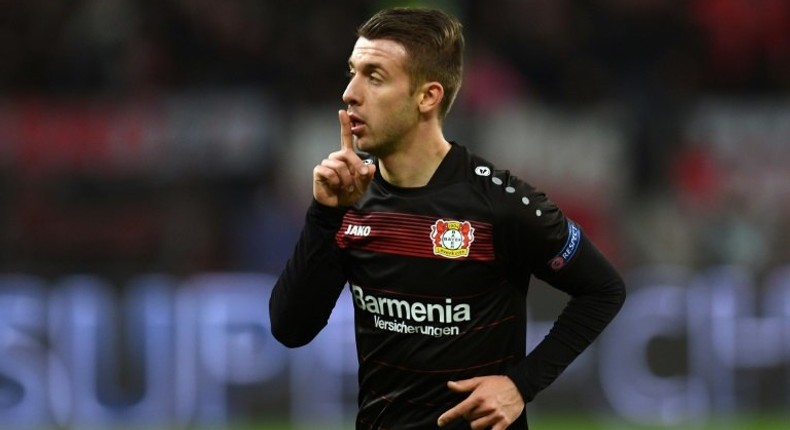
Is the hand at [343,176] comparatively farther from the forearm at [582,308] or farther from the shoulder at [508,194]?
the forearm at [582,308]

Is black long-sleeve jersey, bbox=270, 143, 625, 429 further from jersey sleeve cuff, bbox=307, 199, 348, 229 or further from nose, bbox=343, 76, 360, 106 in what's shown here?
nose, bbox=343, 76, 360, 106

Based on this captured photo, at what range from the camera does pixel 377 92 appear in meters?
3.91

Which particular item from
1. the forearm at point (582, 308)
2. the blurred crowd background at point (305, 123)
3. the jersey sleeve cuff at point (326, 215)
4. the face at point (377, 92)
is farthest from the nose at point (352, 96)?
the blurred crowd background at point (305, 123)

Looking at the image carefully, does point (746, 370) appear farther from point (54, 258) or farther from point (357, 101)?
point (357, 101)

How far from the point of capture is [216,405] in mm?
8836

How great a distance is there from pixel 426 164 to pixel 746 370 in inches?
228

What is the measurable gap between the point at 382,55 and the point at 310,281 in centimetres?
64

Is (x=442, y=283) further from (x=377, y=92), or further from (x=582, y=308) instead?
(x=377, y=92)

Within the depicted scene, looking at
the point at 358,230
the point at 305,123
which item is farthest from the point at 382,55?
the point at 305,123

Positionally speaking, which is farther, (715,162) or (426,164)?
(715,162)

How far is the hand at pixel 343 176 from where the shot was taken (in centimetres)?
374

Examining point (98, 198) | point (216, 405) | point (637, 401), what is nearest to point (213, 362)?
point (216, 405)

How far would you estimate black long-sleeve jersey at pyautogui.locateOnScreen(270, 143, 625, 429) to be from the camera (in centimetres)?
394

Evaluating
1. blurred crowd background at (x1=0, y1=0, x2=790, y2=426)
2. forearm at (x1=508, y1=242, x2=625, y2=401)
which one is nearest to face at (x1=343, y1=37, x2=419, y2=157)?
forearm at (x1=508, y1=242, x2=625, y2=401)
